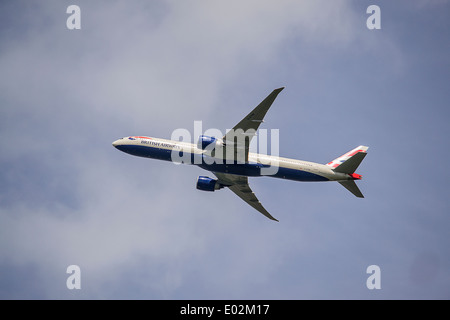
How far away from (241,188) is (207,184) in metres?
5.24

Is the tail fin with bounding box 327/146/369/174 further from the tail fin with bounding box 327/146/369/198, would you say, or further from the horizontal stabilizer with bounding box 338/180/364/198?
the horizontal stabilizer with bounding box 338/180/364/198

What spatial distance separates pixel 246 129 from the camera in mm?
56594

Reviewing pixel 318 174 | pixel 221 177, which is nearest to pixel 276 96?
pixel 318 174

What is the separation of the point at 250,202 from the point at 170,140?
52.9 feet

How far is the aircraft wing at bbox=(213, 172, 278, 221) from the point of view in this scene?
6706cm

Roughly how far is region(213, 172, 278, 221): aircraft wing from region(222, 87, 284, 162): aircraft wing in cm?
762

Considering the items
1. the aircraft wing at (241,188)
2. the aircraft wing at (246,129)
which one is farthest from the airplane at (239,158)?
the aircraft wing at (241,188)

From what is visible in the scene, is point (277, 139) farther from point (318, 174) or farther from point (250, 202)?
point (250, 202)

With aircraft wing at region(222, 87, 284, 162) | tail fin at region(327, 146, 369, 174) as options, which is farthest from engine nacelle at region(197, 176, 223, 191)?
tail fin at region(327, 146, 369, 174)

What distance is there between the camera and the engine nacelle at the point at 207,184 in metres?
67.3

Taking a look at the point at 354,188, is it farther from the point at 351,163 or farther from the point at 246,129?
the point at 246,129

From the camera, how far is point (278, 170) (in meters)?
60.3

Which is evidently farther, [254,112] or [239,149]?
[239,149]

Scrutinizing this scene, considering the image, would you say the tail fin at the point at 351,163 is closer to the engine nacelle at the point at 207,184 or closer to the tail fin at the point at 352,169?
the tail fin at the point at 352,169
